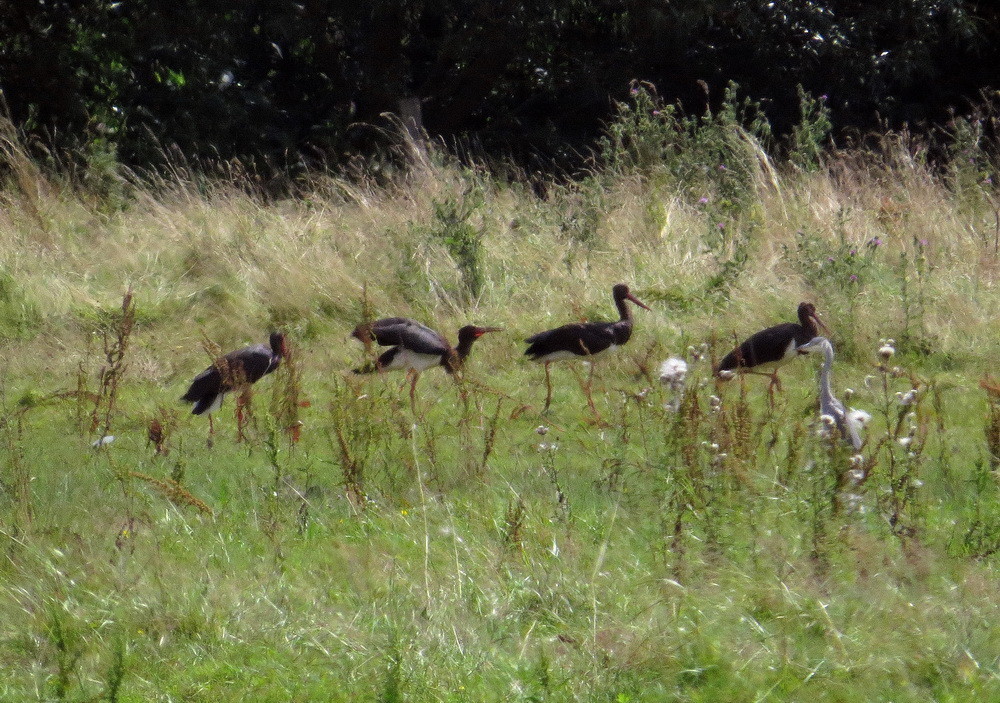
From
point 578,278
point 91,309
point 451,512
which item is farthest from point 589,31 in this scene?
point 451,512

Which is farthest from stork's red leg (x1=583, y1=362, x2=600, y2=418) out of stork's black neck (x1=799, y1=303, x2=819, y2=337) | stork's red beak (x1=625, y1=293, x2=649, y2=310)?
stork's black neck (x1=799, y1=303, x2=819, y2=337)

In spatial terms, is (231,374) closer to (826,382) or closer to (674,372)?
(674,372)

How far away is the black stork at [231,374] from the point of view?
695 cm

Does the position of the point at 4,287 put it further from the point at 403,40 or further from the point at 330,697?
Result: the point at 403,40

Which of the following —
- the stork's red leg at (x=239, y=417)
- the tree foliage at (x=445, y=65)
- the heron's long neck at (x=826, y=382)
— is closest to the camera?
the heron's long neck at (x=826, y=382)

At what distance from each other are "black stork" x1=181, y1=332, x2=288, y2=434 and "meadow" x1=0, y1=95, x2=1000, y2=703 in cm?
16

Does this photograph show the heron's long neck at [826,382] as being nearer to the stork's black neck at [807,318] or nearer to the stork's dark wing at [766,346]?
the stork's dark wing at [766,346]

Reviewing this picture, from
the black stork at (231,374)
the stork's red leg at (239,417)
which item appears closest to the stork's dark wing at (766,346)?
the black stork at (231,374)

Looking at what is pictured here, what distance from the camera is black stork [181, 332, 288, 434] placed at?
6953 mm

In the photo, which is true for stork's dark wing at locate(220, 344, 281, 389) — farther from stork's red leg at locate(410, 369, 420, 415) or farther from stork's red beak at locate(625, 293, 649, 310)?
stork's red beak at locate(625, 293, 649, 310)

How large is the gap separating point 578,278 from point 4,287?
4.26m

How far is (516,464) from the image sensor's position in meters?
5.93

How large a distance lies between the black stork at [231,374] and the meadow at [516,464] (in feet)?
0.53

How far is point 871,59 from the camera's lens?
1645cm
